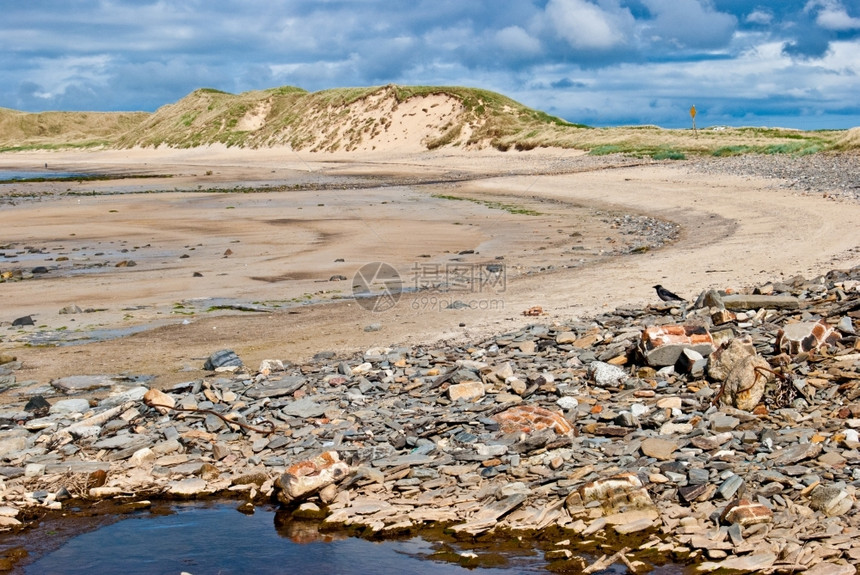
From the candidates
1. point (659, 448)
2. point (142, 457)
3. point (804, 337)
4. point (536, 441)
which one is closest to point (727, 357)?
point (804, 337)

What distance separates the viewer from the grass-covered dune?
140 ft

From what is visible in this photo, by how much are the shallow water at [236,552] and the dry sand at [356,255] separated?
3.68 meters

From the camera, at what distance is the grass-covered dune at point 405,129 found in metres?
42.7

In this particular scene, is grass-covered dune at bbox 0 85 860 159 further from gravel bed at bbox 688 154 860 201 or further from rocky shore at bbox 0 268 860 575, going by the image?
rocky shore at bbox 0 268 860 575

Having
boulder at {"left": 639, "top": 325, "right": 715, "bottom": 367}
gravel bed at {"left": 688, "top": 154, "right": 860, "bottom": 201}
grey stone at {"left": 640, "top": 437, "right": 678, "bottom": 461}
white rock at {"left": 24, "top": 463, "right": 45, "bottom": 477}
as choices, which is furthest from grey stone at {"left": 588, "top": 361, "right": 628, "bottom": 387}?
gravel bed at {"left": 688, "top": 154, "right": 860, "bottom": 201}

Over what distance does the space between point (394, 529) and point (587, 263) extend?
11046 mm

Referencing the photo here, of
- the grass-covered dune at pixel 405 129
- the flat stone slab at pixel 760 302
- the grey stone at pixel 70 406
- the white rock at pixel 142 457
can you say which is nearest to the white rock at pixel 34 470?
the white rock at pixel 142 457

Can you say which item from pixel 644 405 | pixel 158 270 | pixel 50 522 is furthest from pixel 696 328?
pixel 158 270

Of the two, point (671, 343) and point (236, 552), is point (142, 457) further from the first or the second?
Answer: point (671, 343)

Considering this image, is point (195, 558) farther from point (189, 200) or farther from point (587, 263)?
point (189, 200)

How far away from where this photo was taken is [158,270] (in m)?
17.1

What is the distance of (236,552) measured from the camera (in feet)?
19.7

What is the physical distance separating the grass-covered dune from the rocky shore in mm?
27368

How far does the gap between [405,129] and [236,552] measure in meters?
58.3
